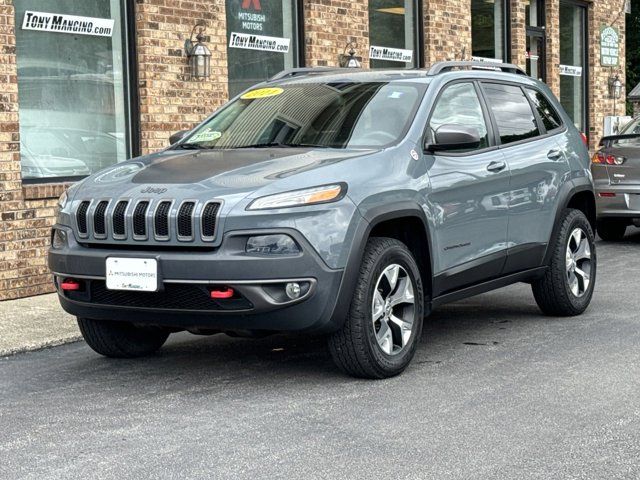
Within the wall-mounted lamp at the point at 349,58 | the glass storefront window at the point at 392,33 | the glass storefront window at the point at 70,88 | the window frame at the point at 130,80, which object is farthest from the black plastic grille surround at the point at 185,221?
the glass storefront window at the point at 392,33

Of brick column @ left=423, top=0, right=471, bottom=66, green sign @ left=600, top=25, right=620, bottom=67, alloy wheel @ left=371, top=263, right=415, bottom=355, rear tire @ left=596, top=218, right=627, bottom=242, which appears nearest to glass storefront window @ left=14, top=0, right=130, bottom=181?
alloy wheel @ left=371, top=263, right=415, bottom=355

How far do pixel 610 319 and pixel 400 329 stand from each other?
7.92ft

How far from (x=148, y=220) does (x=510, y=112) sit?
304cm

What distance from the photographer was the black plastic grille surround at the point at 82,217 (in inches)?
241

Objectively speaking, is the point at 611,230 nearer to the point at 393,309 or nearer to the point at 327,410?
the point at 393,309

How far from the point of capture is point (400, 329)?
6309 millimetres

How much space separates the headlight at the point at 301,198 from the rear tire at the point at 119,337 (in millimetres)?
1329

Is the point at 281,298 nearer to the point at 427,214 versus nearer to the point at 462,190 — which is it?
the point at 427,214

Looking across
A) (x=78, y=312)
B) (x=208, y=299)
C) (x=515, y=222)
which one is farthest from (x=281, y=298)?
(x=515, y=222)

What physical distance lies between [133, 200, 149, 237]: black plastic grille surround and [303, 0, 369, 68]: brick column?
8.09 m

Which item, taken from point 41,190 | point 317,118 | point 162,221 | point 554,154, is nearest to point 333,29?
point 41,190

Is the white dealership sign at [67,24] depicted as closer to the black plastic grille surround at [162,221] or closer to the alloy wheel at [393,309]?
the black plastic grille surround at [162,221]

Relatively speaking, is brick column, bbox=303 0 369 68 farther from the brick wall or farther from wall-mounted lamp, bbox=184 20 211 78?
the brick wall

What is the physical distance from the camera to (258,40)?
1334 centimetres
